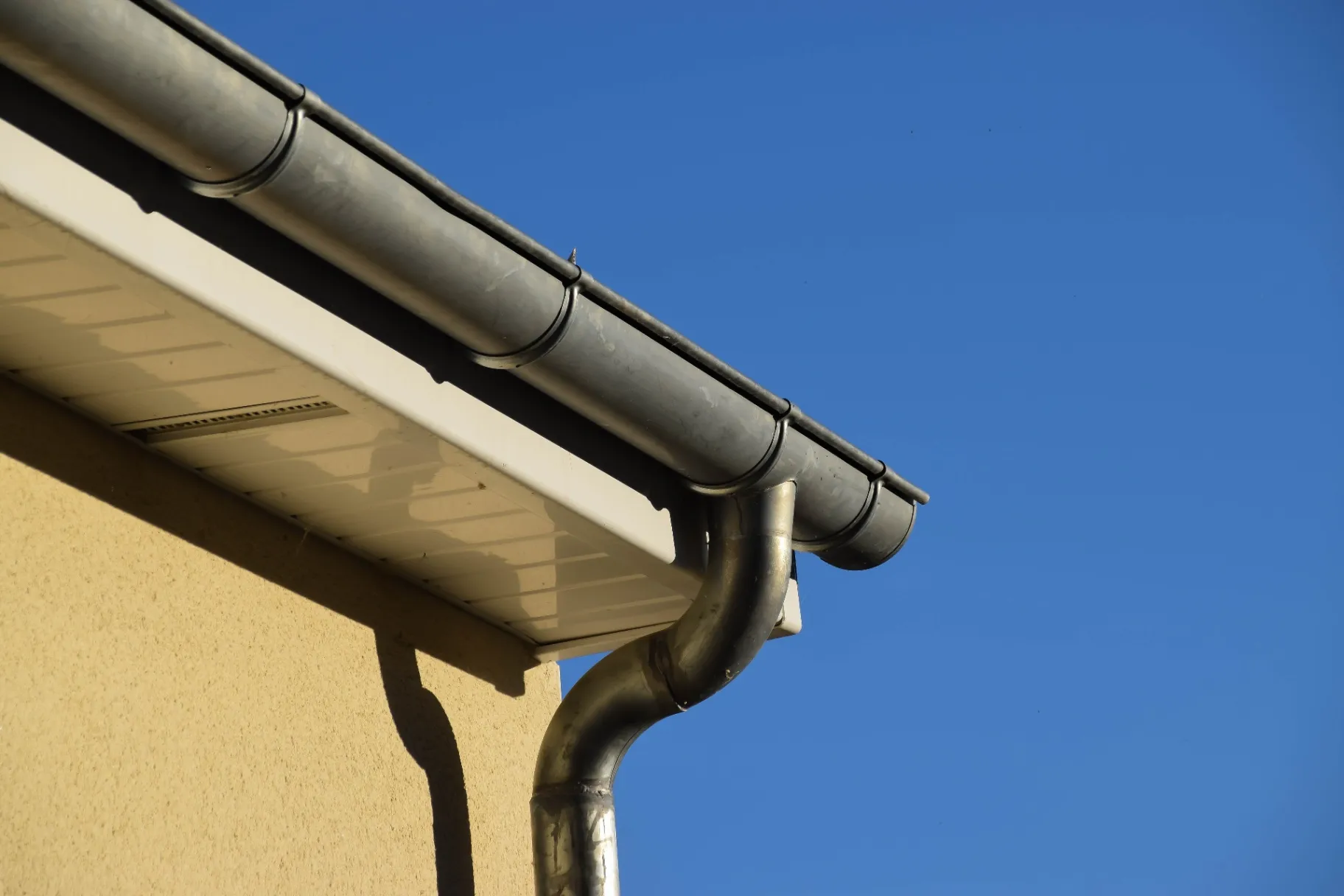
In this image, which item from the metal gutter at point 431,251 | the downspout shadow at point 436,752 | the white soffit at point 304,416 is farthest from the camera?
the downspout shadow at point 436,752

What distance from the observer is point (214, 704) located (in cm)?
407

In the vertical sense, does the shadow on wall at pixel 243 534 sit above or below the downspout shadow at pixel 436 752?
above

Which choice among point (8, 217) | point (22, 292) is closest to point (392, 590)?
point (22, 292)

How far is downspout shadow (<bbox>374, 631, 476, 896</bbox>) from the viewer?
15.3 ft

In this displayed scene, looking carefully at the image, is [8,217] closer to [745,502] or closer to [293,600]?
[293,600]

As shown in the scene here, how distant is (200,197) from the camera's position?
3.44m

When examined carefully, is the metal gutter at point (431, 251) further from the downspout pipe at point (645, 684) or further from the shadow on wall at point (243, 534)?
the shadow on wall at point (243, 534)

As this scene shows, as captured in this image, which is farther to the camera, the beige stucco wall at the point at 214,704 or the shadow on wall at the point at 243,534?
the shadow on wall at the point at 243,534

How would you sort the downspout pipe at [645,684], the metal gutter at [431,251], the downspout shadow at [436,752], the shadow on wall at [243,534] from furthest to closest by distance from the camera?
the downspout shadow at [436,752]
the downspout pipe at [645,684]
the shadow on wall at [243,534]
the metal gutter at [431,251]

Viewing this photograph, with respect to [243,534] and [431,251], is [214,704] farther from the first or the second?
[431,251]

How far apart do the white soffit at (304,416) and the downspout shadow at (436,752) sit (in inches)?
10.4

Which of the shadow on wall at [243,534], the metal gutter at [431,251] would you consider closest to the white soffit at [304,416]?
the shadow on wall at [243,534]

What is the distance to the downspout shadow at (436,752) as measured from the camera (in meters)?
4.67

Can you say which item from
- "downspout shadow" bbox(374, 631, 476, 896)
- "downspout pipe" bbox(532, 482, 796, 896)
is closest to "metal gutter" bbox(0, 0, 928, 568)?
"downspout pipe" bbox(532, 482, 796, 896)
